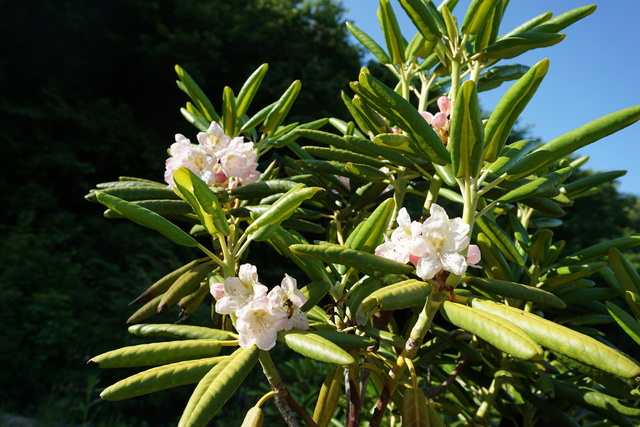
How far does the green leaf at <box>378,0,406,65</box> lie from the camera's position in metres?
1.01

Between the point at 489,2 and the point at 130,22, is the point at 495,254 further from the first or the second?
the point at 130,22

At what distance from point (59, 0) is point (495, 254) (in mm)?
9124

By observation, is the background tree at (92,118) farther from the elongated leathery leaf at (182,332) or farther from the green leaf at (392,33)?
the green leaf at (392,33)

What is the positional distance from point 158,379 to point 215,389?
0.08 m

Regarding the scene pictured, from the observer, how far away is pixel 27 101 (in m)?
7.34

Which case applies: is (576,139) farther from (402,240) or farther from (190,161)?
(190,161)

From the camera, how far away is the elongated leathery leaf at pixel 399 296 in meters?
0.51

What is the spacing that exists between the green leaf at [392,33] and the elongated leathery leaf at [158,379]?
82 cm

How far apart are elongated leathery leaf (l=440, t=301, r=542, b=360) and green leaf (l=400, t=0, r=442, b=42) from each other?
54 cm

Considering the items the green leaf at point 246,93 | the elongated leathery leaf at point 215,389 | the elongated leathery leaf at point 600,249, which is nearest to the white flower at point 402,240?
the elongated leathery leaf at point 215,389

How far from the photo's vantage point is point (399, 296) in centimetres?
52

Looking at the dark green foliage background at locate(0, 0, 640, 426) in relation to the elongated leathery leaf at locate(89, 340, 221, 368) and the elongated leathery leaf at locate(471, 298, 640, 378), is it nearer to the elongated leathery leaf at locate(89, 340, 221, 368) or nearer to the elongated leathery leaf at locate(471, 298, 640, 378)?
the elongated leathery leaf at locate(89, 340, 221, 368)

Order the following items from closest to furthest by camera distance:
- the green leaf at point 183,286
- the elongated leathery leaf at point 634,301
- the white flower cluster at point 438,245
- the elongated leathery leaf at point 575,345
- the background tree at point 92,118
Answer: the elongated leathery leaf at point 575,345 → the white flower cluster at point 438,245 → the elongated leathery leaf at point 634,301 → the green leaf at point 183,286 → the background tree at point 92,118

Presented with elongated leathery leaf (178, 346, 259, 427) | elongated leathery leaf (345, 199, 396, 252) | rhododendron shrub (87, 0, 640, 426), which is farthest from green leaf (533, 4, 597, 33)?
elongated leathery leaf (178, 346, 259, 427)
